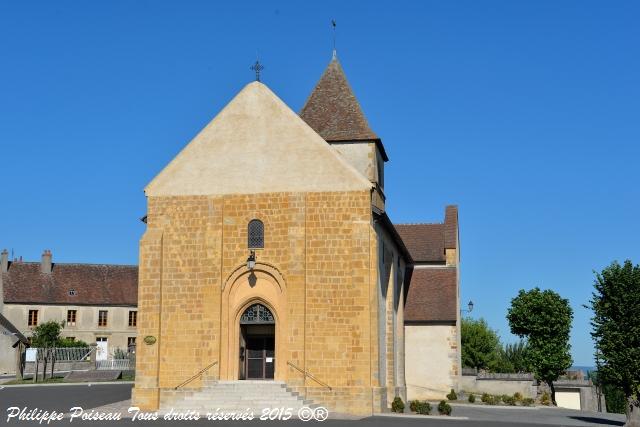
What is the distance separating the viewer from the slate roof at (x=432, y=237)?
135ft

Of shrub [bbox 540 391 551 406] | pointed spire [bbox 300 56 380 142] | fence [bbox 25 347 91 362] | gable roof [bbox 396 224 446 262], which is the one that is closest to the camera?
pointed spire [bbox 300 56 380 142]

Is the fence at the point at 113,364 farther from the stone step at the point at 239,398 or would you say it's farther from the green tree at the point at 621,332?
the green tree at the point at 621,332

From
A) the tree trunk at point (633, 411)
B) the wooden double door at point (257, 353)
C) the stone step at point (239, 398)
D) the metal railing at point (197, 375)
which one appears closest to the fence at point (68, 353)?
the metal railing at point (197, 375)

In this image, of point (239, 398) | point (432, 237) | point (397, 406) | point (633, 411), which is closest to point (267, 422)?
point (239, 398)

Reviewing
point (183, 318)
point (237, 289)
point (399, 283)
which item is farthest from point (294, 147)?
point (399, 283)

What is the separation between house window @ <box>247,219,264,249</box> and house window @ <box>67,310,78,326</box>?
39389mm

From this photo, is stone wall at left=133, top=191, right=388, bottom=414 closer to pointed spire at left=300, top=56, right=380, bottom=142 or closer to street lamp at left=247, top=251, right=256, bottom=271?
street lamp at left=247, top=251, right=256, bottom=271

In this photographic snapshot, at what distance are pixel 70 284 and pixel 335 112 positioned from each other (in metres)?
37.2

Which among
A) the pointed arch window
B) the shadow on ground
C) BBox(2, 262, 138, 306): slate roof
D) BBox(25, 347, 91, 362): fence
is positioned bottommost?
the shadow on ground

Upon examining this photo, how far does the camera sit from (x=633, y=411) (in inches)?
949

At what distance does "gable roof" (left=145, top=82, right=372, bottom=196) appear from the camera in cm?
2705

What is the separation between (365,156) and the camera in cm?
3312

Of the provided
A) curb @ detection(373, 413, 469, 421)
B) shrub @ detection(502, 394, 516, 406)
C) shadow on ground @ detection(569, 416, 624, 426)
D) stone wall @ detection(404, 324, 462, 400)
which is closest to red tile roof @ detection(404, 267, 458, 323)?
stone wall @ detection(404, 324, 462, 400)

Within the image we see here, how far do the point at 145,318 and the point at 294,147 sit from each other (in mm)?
7883
